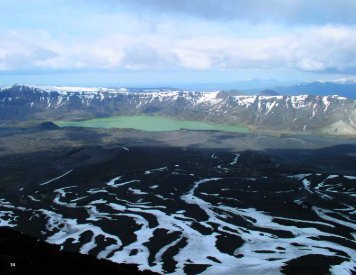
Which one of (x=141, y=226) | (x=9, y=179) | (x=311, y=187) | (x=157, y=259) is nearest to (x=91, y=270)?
(x=157, y=259)

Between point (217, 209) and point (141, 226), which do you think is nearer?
point (141, 226)

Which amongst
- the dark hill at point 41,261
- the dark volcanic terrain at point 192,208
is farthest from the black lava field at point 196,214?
the dark hill at point 41,261

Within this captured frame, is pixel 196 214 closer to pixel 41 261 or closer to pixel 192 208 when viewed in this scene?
pixel 192 208

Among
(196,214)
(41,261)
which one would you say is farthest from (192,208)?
(41,261)

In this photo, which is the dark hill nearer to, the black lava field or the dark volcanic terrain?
the black lava field

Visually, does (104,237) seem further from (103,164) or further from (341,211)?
(103,164)

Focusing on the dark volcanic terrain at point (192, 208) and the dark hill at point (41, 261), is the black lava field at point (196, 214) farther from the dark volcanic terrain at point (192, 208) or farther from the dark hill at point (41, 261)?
the dark hill at point (41, 261)

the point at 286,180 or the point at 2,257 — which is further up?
the point at 2,257

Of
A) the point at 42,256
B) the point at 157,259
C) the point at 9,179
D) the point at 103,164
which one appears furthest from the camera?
the point at 103,164
